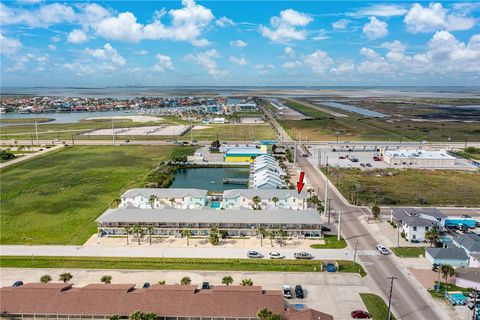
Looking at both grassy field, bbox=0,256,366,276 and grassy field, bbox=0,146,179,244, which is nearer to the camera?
grassy field, bbox=0,256,366,276

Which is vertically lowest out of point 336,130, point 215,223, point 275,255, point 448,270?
point 275,255

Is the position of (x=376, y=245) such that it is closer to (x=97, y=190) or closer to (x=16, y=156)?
(x=97, y=190)

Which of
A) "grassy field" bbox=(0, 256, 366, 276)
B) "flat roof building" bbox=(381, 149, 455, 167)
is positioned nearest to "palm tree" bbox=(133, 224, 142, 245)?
"grassy field" bbox=(0, 256, 366, 276)

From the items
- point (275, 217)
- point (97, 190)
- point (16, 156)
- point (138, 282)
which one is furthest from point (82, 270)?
point (16, 156)

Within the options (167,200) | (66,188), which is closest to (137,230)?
(167,200)

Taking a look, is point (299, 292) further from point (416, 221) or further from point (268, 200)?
point (268, 200)

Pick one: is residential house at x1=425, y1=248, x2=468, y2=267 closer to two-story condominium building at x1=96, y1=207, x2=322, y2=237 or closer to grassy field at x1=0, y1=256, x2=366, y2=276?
grassy field at x1=0, y1=256, x2=366, y2=276

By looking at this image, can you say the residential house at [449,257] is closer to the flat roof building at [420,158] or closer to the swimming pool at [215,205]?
the swimming pool at [215,205]
